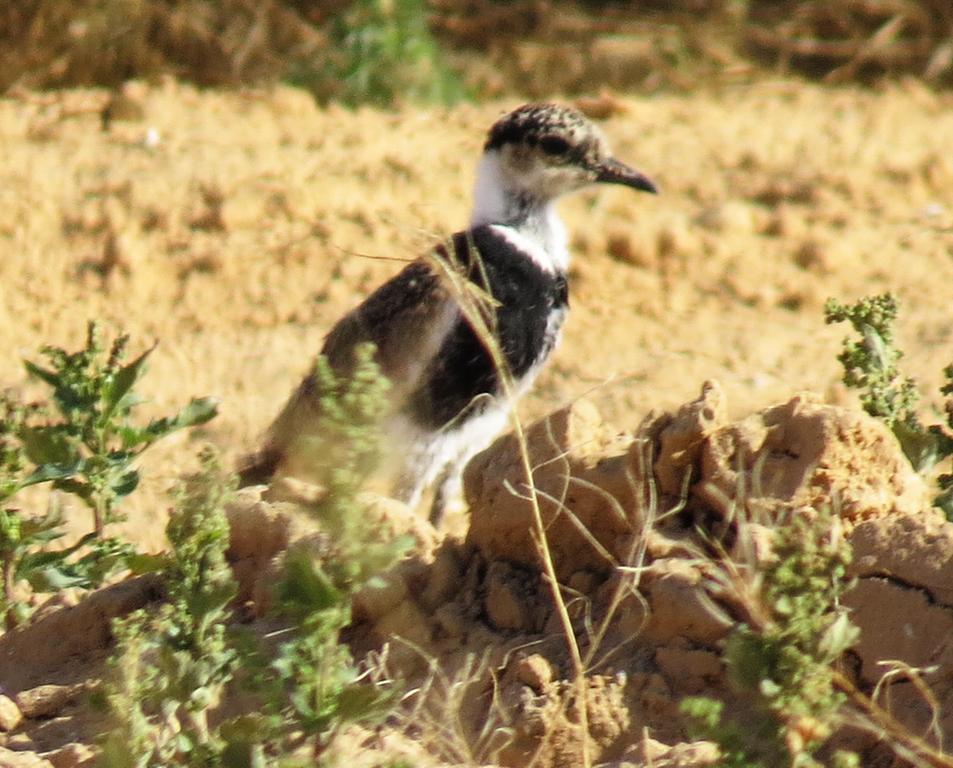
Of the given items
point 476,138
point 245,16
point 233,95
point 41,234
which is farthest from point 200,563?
point 245,16

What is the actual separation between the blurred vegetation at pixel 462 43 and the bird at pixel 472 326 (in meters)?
2.76

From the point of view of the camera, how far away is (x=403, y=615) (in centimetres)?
423

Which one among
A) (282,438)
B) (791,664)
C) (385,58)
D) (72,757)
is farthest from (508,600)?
(385,58)

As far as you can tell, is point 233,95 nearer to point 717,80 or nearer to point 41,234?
point 41,234

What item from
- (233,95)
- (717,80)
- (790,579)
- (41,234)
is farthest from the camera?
(717,80)

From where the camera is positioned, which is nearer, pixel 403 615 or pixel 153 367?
pixel 403 615

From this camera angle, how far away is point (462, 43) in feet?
35.8

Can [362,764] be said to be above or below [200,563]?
below

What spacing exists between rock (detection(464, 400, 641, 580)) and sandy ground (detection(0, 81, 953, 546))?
2.75 meters

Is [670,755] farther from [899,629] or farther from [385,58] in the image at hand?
[385,58]

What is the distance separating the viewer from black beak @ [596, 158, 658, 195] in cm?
696

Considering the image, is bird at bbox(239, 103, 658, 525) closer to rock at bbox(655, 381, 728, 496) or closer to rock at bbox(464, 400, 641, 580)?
rock at bbox(464, 400, 641, 580)

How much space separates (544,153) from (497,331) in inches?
46.8

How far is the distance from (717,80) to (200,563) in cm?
751
